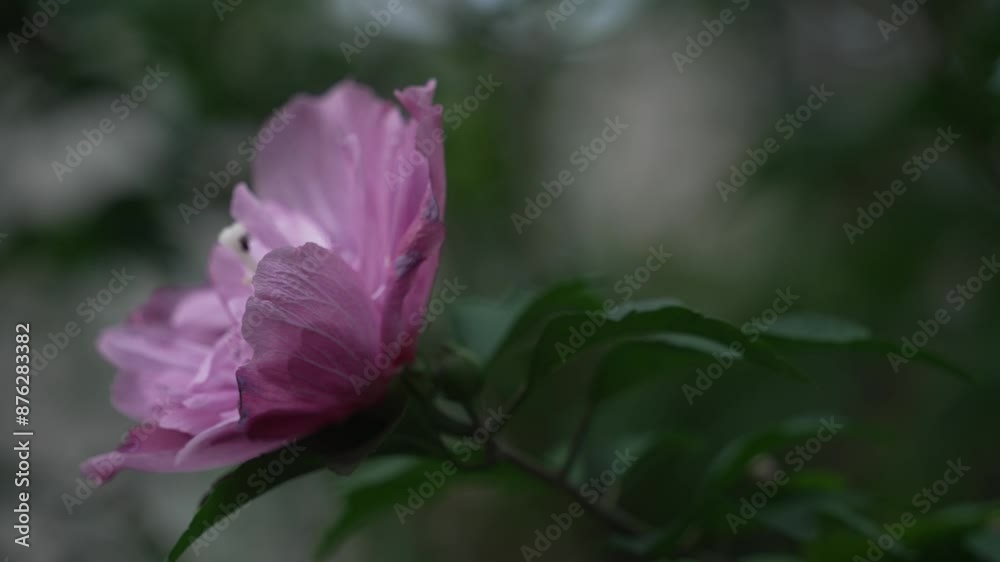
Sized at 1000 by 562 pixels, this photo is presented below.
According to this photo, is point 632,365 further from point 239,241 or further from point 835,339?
point 239,241

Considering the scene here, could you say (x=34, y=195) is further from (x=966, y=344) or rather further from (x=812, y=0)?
(x=966, y=344)

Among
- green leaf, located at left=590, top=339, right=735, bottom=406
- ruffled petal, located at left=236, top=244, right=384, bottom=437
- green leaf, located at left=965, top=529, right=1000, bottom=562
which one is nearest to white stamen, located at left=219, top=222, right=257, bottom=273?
ruffled petal, located at left=236, top=244, right=384, bottom=437

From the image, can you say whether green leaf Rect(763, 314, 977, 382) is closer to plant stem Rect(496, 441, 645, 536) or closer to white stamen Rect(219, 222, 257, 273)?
plant stem Rect(496, 441, 645, 536)

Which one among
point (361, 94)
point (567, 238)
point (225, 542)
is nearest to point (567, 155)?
point (567, 238)

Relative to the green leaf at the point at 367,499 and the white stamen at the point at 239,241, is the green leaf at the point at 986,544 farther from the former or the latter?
the white stamen at the point at 239,241

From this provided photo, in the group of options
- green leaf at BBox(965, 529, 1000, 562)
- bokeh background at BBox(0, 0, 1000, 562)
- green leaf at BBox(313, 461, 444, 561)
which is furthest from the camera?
bokeh background at BBox(0, 0, 1000, 562)

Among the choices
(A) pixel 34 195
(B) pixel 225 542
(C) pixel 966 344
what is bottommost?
(B) pixel 225 542
